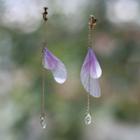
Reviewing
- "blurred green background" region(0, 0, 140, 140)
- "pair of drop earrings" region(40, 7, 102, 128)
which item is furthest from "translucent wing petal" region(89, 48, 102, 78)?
"blurred green background" region(0, 0, 140, 140)

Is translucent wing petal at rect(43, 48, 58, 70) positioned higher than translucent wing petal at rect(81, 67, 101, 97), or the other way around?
translucent wing petal at rect(43, 48, 58, 70)

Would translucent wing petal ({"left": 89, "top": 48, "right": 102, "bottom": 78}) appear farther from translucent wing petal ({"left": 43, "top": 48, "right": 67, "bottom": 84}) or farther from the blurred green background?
the blurred green background

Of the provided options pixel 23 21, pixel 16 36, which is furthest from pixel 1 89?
pixel 23 21

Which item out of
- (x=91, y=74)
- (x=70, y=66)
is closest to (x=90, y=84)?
(x=91, y=74)

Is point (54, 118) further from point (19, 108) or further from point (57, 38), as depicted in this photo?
point (57, 38)

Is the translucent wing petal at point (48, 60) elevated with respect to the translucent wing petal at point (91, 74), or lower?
elevated

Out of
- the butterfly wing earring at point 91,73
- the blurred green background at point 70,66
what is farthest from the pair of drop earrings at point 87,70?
the blurred green background at point 70,66

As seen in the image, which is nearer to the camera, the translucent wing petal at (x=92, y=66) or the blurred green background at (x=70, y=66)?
the translucent wing petal at (x=92, y=66)

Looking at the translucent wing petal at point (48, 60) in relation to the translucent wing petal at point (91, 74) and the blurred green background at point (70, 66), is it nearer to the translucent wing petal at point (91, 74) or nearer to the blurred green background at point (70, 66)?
the translucent wing petal at point (91, 74)
